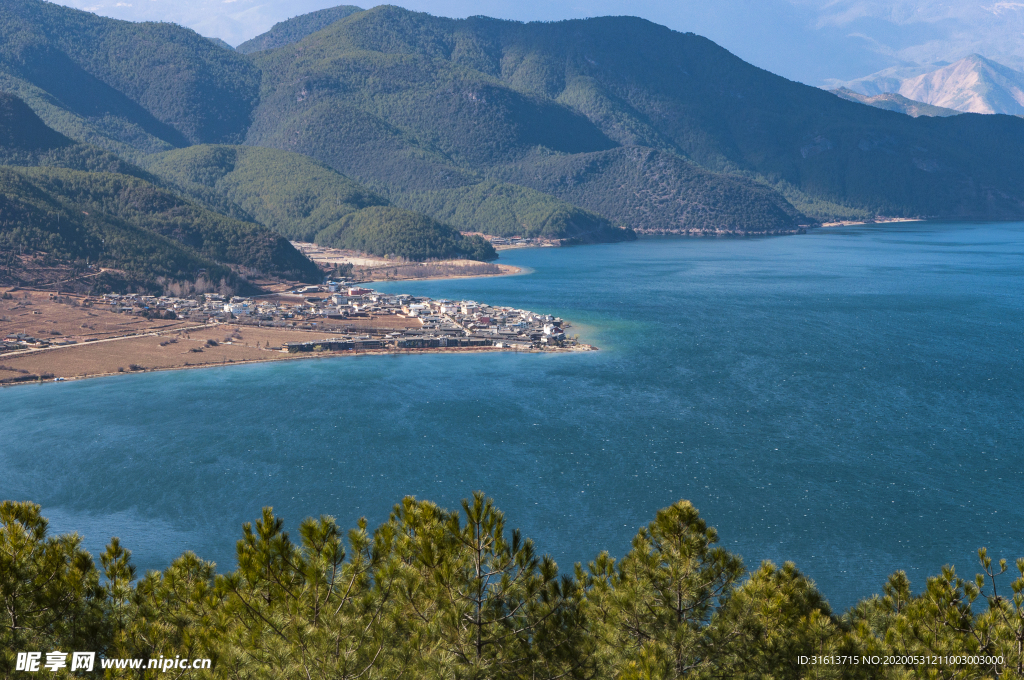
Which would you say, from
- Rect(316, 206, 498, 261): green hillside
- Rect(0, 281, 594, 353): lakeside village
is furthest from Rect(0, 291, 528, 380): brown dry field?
Rect(316, 206, 498, 261): green hillside

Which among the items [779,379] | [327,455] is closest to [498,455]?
[327,455]

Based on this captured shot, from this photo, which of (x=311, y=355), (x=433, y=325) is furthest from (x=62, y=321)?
(x=433, y=325)

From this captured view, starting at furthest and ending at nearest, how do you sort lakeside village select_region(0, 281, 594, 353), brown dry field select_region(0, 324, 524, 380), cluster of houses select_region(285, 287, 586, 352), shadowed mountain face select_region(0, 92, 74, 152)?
shadowed mountain face select_region(0, 92, 74, 152)
cluster of houses select_region(285, 287, 586, 352)
lakeside village select_region(0, 281, 594, 353)
brown dry field select_region(0, 324, 524, 380)

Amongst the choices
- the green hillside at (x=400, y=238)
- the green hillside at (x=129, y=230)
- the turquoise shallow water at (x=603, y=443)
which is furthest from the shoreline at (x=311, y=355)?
the green hillside at (x=400, y=238)

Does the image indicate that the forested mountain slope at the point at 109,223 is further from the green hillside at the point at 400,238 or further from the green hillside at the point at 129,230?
the green hillside at the point at 400,238

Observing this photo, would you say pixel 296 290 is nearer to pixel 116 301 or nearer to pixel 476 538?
pixel 116 301

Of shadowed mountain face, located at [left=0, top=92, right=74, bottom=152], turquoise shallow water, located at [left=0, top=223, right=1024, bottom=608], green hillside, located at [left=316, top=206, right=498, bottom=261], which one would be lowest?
turquoise shallow water, located at [left=0, top=223, right=1024, bottom=608]

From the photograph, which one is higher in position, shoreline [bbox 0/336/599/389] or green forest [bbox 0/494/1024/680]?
green forest [bbox 0/494/1024/680]

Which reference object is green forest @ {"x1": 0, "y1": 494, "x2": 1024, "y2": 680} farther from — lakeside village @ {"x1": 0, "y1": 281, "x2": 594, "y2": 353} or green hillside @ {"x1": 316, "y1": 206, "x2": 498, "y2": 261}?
green hillside @ {"x1": 316, "y1": 206, "x2": 498, "y2": 261}
